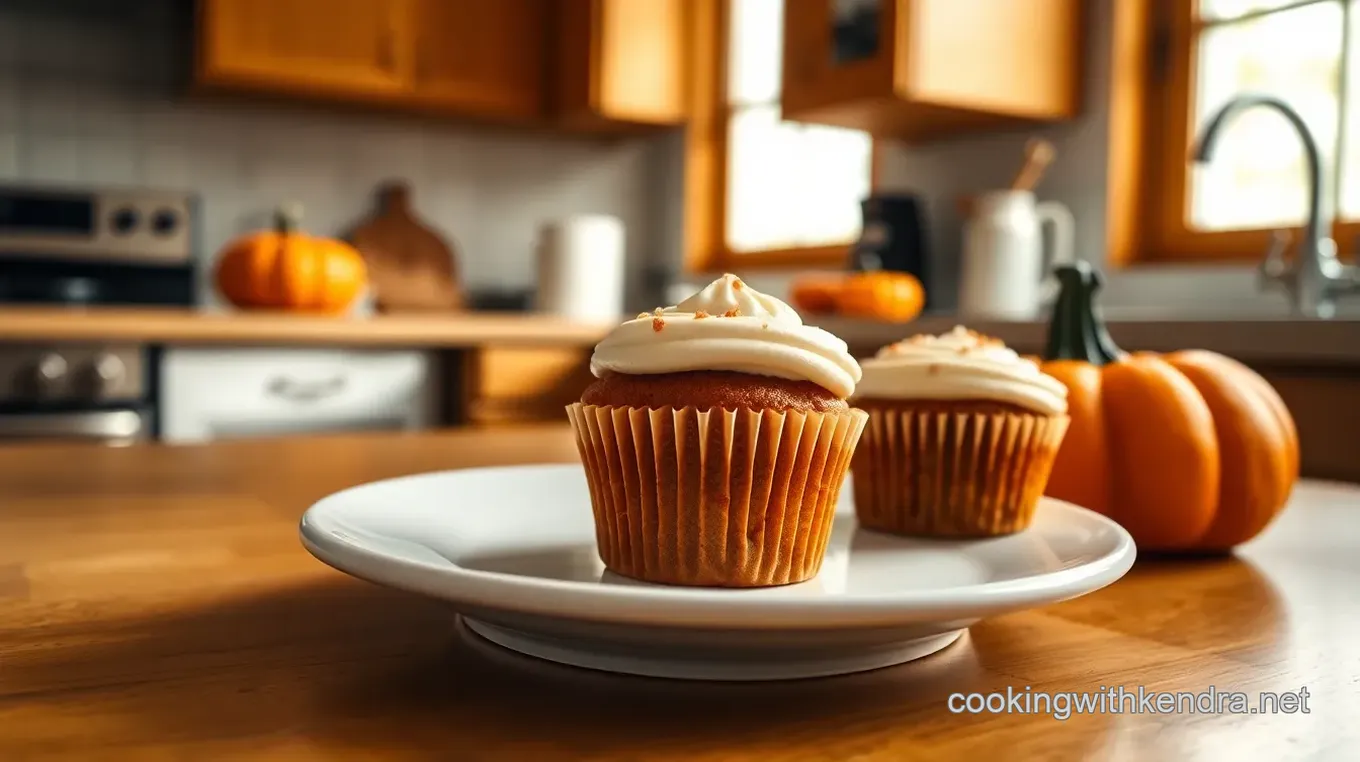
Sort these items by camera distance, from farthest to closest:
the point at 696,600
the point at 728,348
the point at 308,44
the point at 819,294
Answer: the point at 308,44 → the point at 819,294 → the point at 728,348 → the point at 696,600

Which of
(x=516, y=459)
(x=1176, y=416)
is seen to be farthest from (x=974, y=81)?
(x=1176, y=416)

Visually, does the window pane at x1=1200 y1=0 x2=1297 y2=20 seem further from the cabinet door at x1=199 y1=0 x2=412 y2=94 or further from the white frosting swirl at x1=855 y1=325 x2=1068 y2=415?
the cabinet door at x1=199 y1=0 x2=412 y2=94

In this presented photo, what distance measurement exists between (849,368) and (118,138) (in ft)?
10.9

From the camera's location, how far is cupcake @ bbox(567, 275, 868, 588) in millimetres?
607

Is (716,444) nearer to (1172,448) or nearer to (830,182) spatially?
(1172,448)

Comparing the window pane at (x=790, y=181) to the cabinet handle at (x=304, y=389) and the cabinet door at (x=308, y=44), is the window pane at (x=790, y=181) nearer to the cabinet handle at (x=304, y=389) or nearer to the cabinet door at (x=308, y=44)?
the cabinet door at (x=308, y=44)

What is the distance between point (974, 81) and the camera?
2602 mm

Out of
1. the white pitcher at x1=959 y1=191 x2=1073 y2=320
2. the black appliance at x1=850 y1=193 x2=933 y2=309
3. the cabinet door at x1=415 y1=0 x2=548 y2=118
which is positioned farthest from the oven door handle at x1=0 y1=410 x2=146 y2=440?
the white pitcher at x1=959 y1=191 x2=1073 y2=320

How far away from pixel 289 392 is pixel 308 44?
46.9 inches

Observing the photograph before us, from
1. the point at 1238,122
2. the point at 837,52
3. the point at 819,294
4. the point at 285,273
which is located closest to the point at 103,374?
the point at 285,273

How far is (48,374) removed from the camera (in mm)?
2395

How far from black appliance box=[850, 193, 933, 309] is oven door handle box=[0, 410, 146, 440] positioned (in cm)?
174

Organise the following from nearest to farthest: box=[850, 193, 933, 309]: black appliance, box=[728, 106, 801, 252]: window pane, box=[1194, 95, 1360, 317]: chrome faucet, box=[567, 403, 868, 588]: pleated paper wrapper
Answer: box=[567, 403, 868, 588]: pleated paper wrapper < box=[1194, 95, 1360, 317]: chrome faucet < box=[850, 193, 933, 309]: black appliance < box=[728, 106, 801, 252]: window pane

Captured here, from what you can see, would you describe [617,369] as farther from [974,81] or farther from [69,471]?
[974,81]
